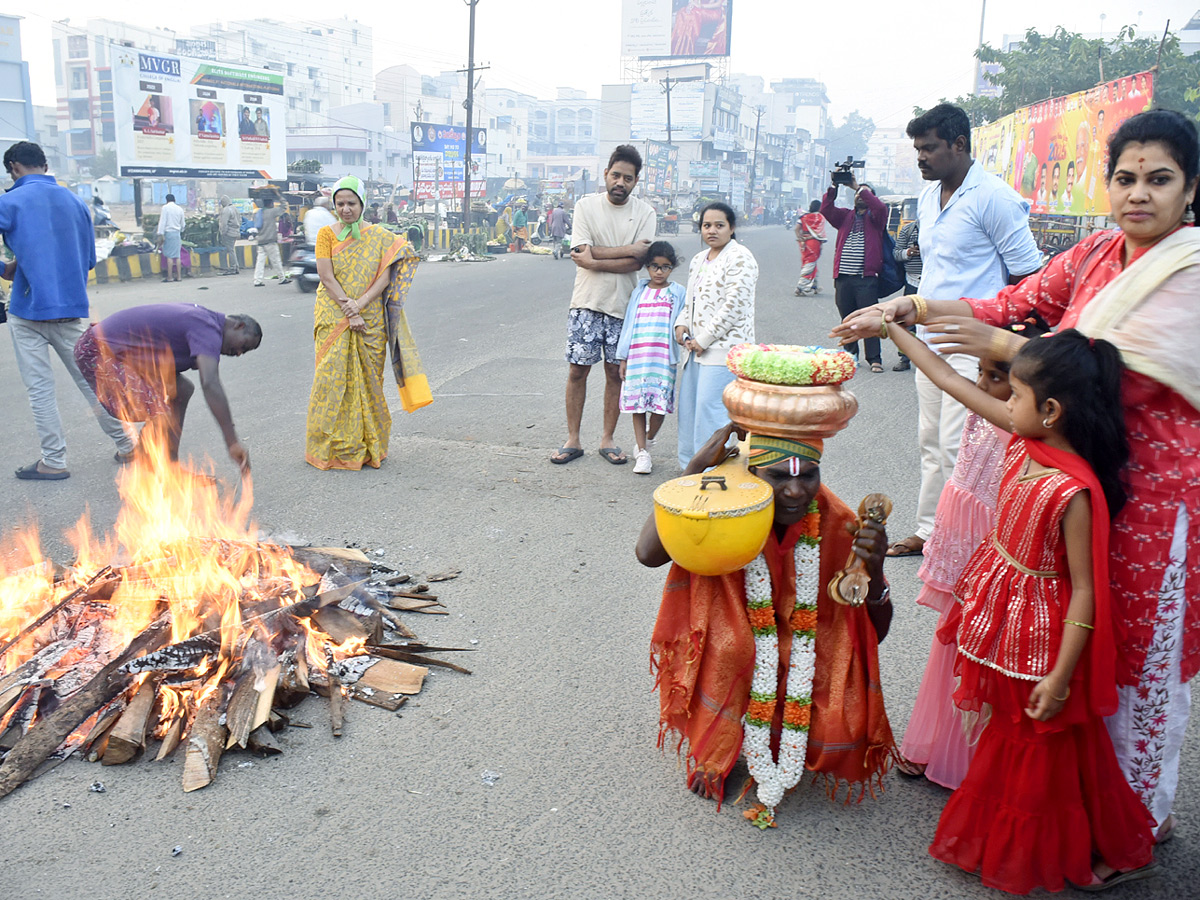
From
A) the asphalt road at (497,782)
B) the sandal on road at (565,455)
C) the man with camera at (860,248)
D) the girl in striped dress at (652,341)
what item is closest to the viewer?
the asphalt road at (497,782)

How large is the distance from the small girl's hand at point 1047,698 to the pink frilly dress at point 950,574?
51 centimetres

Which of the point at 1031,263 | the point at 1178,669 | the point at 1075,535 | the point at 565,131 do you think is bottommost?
the point at 1178,669

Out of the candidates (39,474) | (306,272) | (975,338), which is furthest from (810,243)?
(975,338)

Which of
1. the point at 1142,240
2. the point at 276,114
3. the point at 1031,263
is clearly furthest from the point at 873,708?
the point at 276,114

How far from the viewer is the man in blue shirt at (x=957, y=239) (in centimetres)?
448

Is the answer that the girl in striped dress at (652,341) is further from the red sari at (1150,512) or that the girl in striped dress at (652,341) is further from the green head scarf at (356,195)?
the red sari at (1150,512)

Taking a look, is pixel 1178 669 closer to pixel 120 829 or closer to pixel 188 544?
pixel 120 829

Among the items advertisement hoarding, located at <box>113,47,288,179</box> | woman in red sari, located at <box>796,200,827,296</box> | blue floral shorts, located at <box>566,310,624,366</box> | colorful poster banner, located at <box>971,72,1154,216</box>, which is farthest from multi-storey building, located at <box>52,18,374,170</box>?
blue floral shorts, located at <box>566,310,624,366</box>

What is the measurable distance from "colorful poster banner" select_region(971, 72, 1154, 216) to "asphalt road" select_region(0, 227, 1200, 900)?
10907 mm

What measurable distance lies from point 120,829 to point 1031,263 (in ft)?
14.6

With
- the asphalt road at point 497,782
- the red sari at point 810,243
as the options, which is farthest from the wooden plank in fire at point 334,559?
the red sari at point 810,243

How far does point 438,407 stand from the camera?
27.5 feet

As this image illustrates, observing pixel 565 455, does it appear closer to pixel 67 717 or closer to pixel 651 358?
pixel 651 358

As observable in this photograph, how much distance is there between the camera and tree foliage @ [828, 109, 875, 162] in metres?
152
